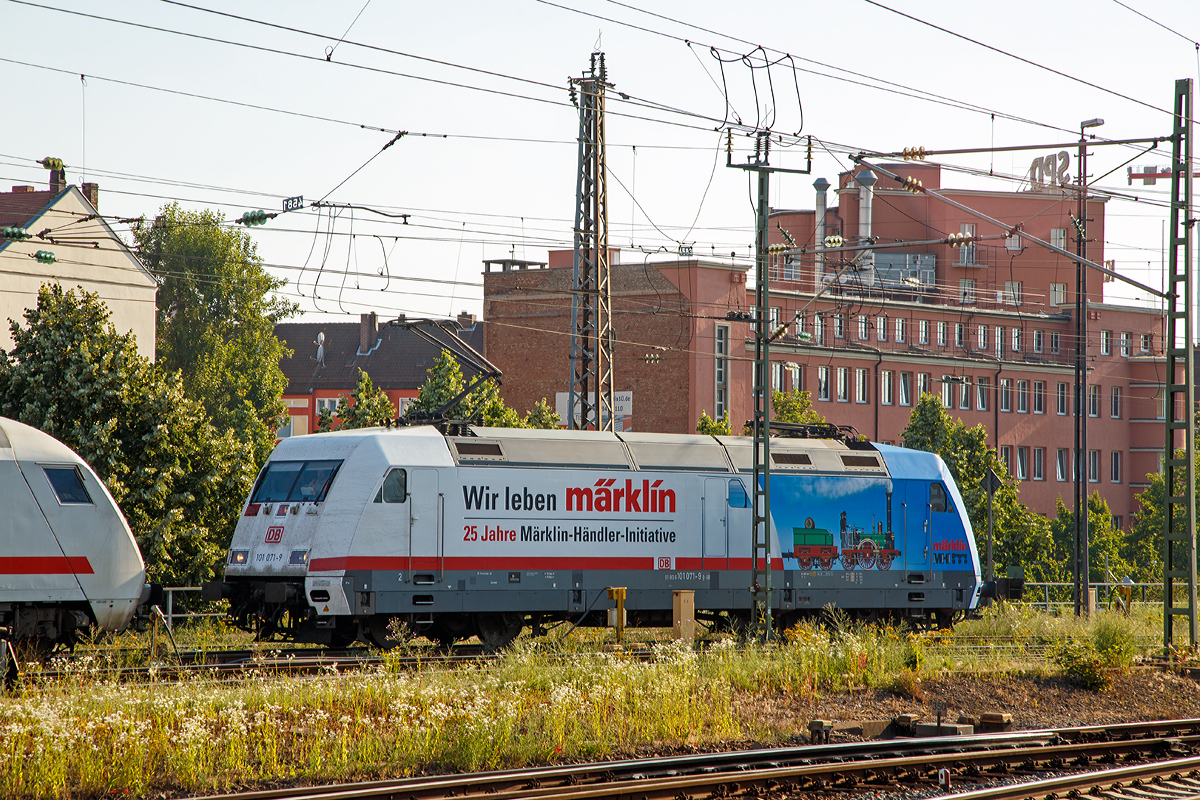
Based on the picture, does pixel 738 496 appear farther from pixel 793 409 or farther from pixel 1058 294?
pixel 1058 294

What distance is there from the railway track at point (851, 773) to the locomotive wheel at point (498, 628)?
7.30 m

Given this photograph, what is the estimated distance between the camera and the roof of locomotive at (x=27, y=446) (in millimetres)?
15461

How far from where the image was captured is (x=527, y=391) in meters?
64.6

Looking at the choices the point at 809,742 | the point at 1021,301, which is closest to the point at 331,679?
the point at 809,742

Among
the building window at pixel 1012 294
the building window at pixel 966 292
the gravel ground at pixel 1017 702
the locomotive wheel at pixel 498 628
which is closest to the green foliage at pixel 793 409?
the building window at pixel 966 292

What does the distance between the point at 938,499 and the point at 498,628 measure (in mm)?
8450

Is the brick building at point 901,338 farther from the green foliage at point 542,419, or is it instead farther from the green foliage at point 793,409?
the green foliage at point 542,419

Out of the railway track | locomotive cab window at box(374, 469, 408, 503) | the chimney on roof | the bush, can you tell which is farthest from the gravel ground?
the chimney on roof

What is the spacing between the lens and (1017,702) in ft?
53.9

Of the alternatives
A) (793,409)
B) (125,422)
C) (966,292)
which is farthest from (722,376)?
(125,422)

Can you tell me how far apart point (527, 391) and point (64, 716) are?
175 feet

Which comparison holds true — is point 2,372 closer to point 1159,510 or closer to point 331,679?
point 331,679

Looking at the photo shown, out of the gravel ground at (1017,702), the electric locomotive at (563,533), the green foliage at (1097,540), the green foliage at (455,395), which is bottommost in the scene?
the green foliage at (1097,540)

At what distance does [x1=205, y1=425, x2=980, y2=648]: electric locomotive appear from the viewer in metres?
18.1
